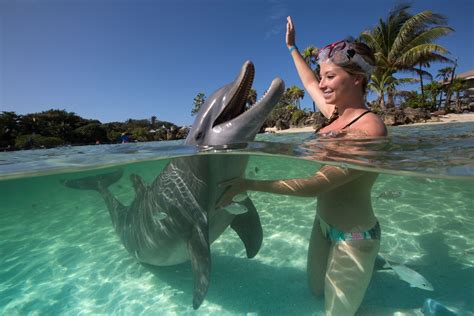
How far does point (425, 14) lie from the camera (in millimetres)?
25656

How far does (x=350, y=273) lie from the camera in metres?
2.84

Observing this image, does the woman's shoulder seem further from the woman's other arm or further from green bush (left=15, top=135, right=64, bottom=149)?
green bush (left=15, top=135, right=64, bottom=149)

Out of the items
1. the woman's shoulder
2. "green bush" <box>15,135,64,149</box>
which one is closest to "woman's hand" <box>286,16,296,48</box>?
the woman's shoulder

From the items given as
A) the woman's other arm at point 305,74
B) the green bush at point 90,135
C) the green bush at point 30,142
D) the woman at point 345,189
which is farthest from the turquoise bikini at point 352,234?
the green bush at point 90,135

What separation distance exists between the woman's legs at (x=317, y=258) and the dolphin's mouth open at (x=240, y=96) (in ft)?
5.96

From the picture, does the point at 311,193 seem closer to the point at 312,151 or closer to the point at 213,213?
the point at 213,213

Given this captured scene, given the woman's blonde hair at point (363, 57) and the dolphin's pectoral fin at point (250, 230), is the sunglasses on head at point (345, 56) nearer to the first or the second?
the woman's blonde hair at point (363, 57)

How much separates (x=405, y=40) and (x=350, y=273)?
98.9 ft

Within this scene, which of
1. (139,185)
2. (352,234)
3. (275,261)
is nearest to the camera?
(352,234)

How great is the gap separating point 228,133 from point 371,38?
29.3 metres

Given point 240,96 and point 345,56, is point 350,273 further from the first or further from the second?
point 240,96

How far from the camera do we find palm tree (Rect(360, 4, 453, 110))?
25406 millimetres

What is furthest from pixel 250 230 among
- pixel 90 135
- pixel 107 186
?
pixel 90 135

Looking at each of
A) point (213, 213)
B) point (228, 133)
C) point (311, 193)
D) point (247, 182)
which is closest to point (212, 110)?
point (228, 133)
